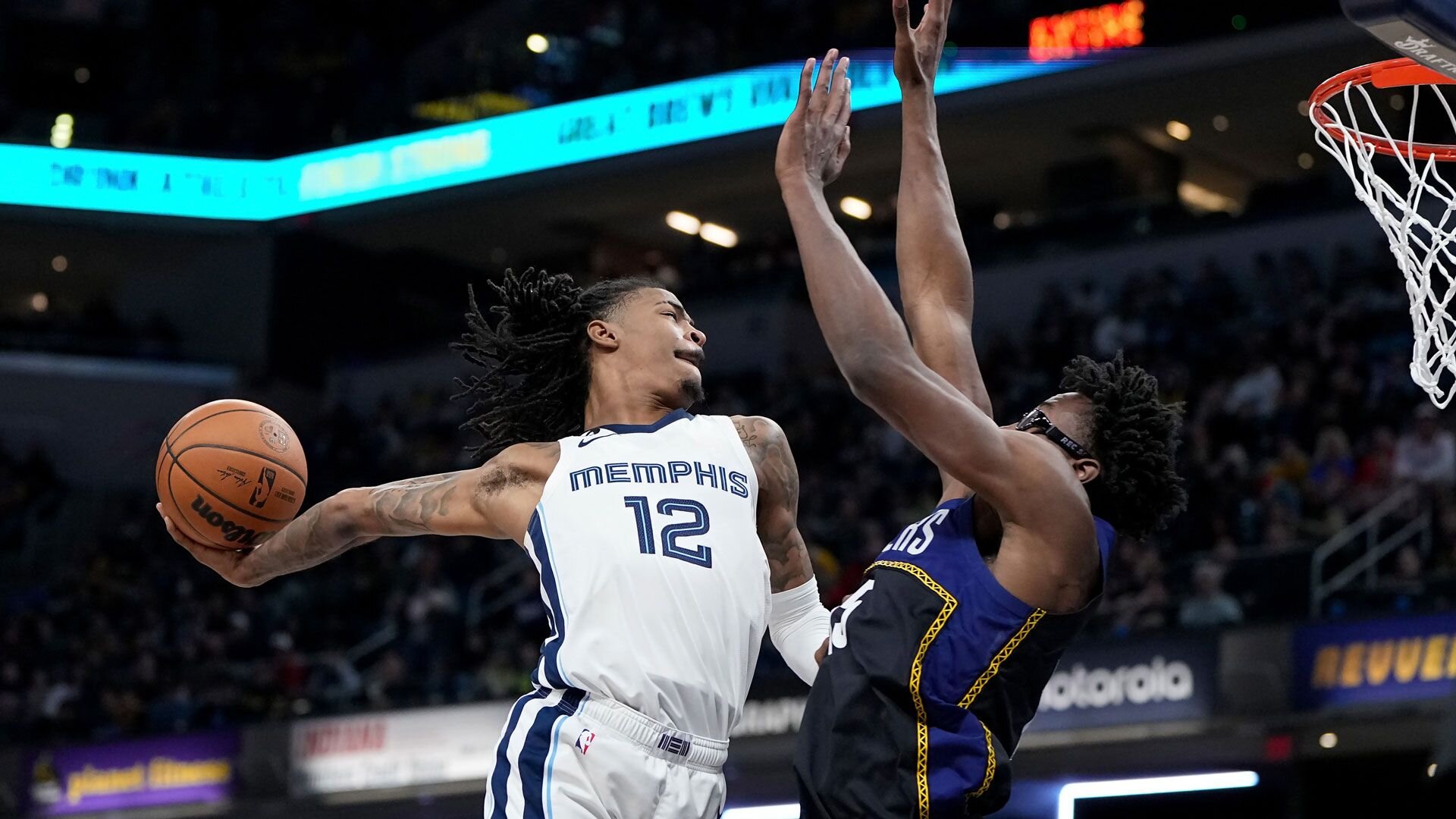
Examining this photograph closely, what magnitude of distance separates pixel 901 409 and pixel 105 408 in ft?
64.4

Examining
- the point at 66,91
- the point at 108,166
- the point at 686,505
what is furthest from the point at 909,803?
the point at 66,91

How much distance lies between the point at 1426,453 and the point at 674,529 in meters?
8.32

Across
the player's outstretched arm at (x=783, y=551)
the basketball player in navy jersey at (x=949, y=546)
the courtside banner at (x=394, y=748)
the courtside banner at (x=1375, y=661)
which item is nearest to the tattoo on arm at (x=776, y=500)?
the player's outstretched arm at (x=783, y=551)

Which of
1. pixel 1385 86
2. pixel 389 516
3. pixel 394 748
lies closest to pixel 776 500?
pixel 389 516

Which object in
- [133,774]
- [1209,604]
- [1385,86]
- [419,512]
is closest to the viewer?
[419,512]

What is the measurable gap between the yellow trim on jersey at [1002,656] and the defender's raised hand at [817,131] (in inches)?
34.5

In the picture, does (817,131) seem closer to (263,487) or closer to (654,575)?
(654,575)

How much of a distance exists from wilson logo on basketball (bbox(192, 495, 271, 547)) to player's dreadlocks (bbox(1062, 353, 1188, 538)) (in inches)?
78.7

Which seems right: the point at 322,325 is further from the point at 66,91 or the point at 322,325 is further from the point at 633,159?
the point at 633,159

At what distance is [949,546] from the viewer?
3203 mm

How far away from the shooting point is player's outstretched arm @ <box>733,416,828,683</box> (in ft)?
13.0

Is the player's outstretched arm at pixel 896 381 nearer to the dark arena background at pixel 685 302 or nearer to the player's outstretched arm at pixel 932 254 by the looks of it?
the player's outstretched arm at pixel 932 254

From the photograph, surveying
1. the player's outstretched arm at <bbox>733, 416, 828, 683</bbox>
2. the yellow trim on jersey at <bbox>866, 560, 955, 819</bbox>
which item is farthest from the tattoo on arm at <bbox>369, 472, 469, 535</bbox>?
the yellow trim on jersey at <bbox>866, 560, 955, 819</bbox>

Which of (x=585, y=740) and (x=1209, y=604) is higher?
(x=1209, y=604)
